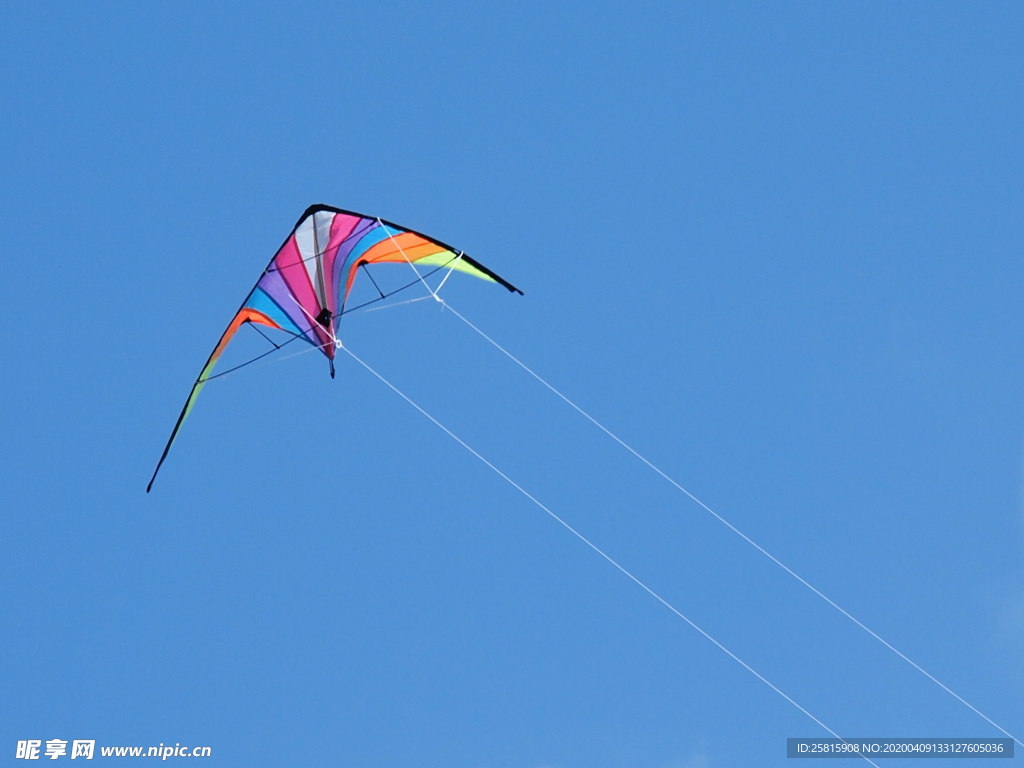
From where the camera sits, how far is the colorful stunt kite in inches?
778

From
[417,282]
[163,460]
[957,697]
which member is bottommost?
[957,697]

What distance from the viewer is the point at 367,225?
19.9m

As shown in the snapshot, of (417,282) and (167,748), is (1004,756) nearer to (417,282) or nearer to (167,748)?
(417,282)

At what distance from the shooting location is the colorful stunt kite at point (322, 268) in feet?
64.8

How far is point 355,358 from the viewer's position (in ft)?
62.6

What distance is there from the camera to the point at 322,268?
67.2 ft

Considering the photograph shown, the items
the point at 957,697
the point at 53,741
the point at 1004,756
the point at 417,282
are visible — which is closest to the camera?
the point at 957,697

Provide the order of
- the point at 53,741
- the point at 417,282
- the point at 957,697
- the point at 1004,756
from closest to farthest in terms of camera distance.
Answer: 1. the point at 957,697
2. the point at 1004,756
3. the point at 417,282
4. the point at 53,741

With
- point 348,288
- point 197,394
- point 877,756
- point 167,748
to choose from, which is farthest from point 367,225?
point 877,756

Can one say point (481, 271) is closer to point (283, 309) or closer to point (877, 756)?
point (283, 309)

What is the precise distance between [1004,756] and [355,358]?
A: 9.53 m

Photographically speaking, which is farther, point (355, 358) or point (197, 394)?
point (197, 394)

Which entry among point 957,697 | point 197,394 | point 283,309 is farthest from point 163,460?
point 957,697

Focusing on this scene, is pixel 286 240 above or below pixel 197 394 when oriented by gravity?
above
